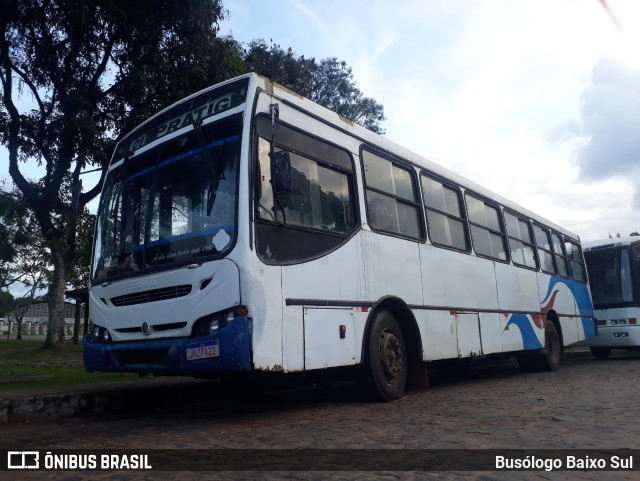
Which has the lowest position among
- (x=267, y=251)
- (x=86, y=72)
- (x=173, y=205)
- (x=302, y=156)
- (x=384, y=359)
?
(x=384, y=359)

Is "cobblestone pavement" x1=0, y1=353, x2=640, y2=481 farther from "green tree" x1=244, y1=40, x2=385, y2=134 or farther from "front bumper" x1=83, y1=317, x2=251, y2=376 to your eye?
"green tree" x1=244, y1=40, x2=385, y2=134

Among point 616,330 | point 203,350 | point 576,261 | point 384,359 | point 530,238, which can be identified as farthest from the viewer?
point 576,261

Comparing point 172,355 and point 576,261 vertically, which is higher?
point 576,261

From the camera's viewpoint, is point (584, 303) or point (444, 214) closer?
point (444, 214)

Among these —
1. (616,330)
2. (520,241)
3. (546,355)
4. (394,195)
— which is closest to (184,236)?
(394,195)

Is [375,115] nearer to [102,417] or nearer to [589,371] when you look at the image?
[589,371]

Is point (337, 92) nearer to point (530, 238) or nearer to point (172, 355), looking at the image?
point (530, 238)

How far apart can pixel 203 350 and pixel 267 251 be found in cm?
106

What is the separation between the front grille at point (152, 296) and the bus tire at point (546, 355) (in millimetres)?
8004

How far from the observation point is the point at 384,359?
649cm

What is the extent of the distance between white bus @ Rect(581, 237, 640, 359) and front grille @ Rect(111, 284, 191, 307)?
42.5ft

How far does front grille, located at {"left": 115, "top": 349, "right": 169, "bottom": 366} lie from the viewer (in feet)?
17.2

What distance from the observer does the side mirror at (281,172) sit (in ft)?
17.1

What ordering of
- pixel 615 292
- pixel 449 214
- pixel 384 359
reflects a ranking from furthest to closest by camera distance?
1. pixel 615 292
2. pixel 449 214
3. pixel 384 359
